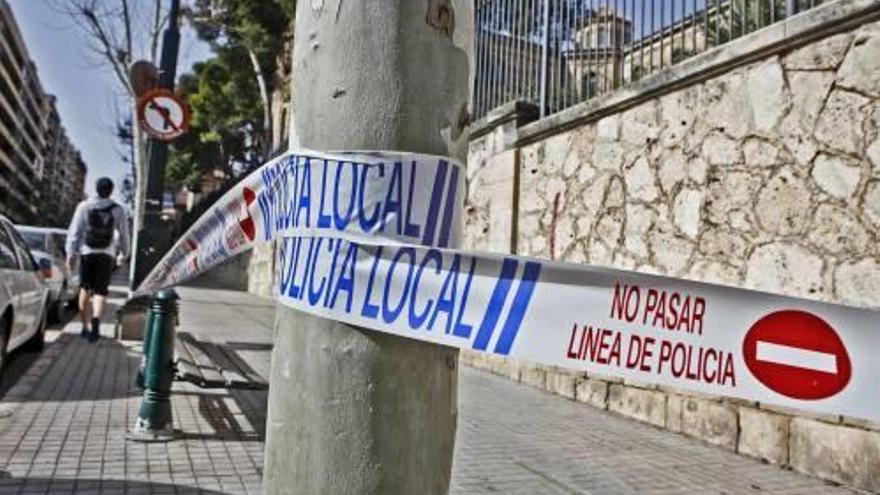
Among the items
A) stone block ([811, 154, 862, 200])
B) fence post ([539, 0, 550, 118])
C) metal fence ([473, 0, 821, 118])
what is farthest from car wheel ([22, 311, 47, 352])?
stone block ([811, 154, 862, 200])

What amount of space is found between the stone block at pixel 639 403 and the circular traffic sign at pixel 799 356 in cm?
424

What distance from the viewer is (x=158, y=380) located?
15.3 ft

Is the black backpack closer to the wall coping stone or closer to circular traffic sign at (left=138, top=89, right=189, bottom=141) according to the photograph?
circular traffic sign at (left=138, top=89, right=189, bottom=141)

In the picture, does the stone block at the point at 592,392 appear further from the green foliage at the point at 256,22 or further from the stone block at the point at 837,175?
the green foliage at the point at 256,22

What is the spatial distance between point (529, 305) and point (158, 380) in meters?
3.68

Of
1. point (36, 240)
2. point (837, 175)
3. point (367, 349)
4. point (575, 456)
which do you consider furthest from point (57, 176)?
point (367, 349)

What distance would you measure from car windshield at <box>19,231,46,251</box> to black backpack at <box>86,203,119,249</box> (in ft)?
14.4

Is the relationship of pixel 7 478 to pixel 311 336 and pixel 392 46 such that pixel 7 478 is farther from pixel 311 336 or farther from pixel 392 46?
pixel 392 46

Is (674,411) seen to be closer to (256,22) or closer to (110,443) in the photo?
(110,443)

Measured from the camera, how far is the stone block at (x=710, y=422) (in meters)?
5.04

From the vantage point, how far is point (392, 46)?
4.95ft

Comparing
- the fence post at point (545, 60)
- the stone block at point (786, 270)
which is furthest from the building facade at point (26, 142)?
the stone block at point (786, 270)

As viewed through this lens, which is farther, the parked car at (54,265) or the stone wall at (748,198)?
the parked car at (54,265)

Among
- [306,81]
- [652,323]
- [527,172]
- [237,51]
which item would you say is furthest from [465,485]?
[237,51]
